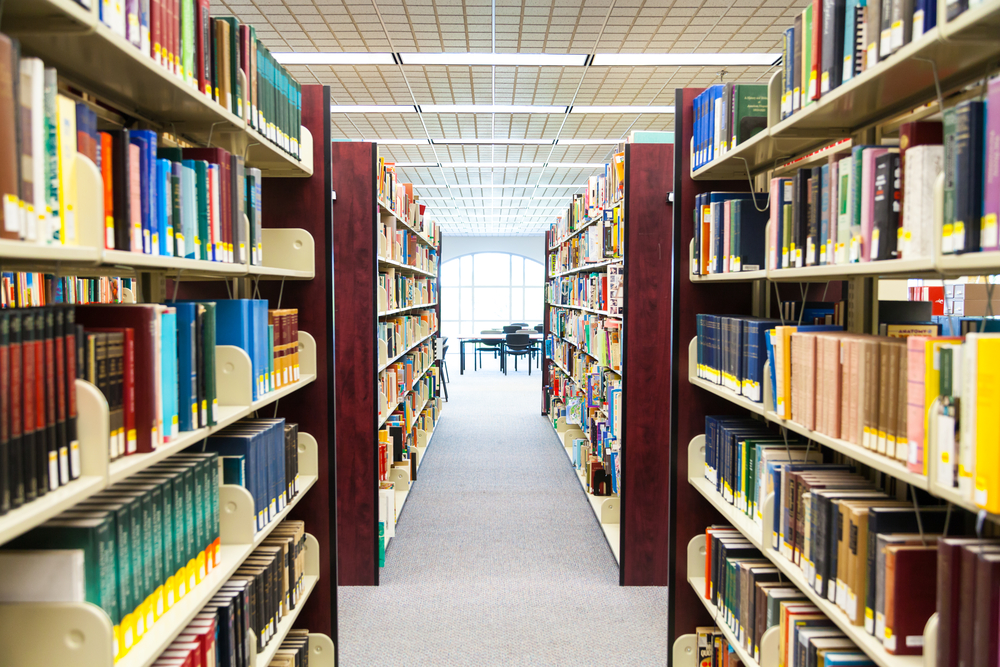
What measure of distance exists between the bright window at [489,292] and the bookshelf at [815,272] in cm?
1597

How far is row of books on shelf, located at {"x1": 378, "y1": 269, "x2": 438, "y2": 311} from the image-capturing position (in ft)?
13.7

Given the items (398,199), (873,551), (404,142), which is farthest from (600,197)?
(404,142)

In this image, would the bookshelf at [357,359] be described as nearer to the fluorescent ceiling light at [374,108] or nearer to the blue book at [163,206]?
the blue book at [163,206]

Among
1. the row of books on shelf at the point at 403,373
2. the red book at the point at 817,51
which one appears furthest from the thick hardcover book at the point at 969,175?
the row of books on shelf at the point at 403,373

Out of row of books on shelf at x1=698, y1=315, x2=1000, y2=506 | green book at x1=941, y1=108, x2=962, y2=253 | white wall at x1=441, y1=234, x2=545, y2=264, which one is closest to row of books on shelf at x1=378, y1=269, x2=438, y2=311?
row of books on shelf at x1=698, y1=315, x2=1000, y2=506

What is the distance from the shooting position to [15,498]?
899mm

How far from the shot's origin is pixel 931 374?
1.12 metres

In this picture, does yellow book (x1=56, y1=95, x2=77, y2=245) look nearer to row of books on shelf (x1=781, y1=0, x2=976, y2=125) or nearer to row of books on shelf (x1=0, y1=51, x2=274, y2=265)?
row of books on shelf (x1=0, y1=51, x2=274, y2=265)

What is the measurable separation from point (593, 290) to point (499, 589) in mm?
2461

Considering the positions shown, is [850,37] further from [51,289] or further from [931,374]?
[51,289]

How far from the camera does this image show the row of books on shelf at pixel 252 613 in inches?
57.6

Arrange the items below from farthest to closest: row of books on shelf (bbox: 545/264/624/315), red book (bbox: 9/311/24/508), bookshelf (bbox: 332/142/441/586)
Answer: row of books on shelf (bbox: 545/264/624/315)
bookshelf (bbox: 332/142/441/586)
red book (bbox: 9/311/24/508)

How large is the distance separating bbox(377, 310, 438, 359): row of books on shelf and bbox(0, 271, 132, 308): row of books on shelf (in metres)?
1.56

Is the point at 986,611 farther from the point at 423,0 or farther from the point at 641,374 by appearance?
the point at 423,0
